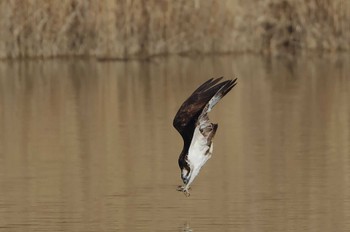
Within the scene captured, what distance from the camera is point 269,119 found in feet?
45.6

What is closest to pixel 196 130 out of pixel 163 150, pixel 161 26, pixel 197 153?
pixel 197 153

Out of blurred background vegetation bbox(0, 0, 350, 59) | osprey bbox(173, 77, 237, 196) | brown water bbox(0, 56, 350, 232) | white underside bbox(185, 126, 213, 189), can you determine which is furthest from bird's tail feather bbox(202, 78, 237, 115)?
blurred background vegetation bbox(0, 0, 350, 59)

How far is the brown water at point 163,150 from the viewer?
30.1 feet

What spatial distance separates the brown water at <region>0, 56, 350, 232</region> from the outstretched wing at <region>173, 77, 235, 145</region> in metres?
0.66

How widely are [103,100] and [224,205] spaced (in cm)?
632

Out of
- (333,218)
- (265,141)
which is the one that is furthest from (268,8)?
(333,218)

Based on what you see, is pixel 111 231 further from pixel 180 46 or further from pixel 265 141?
pixel 180 46

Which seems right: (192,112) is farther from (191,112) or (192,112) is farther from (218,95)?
(218,95)

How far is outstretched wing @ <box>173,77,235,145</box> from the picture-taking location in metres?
8.37

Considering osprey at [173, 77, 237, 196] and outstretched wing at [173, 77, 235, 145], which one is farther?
outstretched wing at [173, 77, 235, 145]

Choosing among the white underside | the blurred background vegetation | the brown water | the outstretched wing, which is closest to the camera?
the white underside

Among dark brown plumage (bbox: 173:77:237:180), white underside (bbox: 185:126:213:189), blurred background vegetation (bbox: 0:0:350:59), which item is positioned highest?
blurred background vegetation (bbox: 0:0:350:59)

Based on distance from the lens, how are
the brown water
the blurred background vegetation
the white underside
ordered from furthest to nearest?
the blurred background vegetation
the brown water
the white underside

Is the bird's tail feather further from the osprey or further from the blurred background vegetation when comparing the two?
the blurred background vegetation
